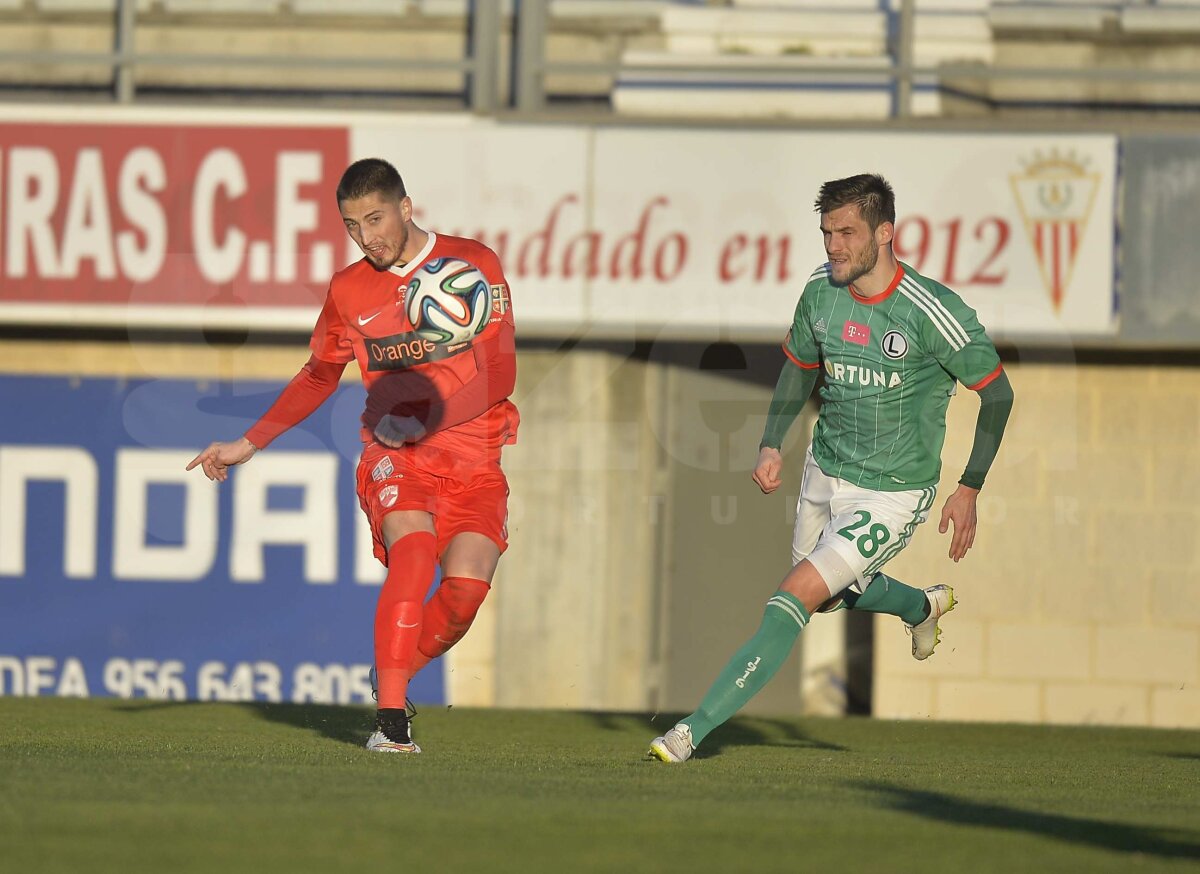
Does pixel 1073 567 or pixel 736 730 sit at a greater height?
pixel 1073 567

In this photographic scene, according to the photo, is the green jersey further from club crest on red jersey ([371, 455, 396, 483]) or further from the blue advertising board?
the blue advertising board

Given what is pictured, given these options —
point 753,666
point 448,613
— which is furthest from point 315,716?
point 753,666

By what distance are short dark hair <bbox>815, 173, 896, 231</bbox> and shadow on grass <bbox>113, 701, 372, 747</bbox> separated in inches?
101

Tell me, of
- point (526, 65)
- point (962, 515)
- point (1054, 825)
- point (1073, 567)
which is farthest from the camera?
point (1073, 567)

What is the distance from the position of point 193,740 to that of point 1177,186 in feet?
23.0

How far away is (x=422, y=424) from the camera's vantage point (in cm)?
677

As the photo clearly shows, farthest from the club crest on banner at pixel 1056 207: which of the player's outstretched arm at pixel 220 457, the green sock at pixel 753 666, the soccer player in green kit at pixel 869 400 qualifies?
the player's outstretched arm at pixel 220 457

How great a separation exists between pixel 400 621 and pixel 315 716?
8.97ft

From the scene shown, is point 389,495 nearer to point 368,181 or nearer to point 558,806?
point 368,181

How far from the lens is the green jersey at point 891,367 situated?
6672 millimetres

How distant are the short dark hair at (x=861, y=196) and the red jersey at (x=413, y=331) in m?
1.16

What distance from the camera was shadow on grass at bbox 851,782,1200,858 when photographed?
4625 mm

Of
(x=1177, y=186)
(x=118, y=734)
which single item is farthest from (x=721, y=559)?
(x=118, y=734)

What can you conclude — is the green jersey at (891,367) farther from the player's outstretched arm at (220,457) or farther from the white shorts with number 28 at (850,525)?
the player's outstretched arm at (220,457)
